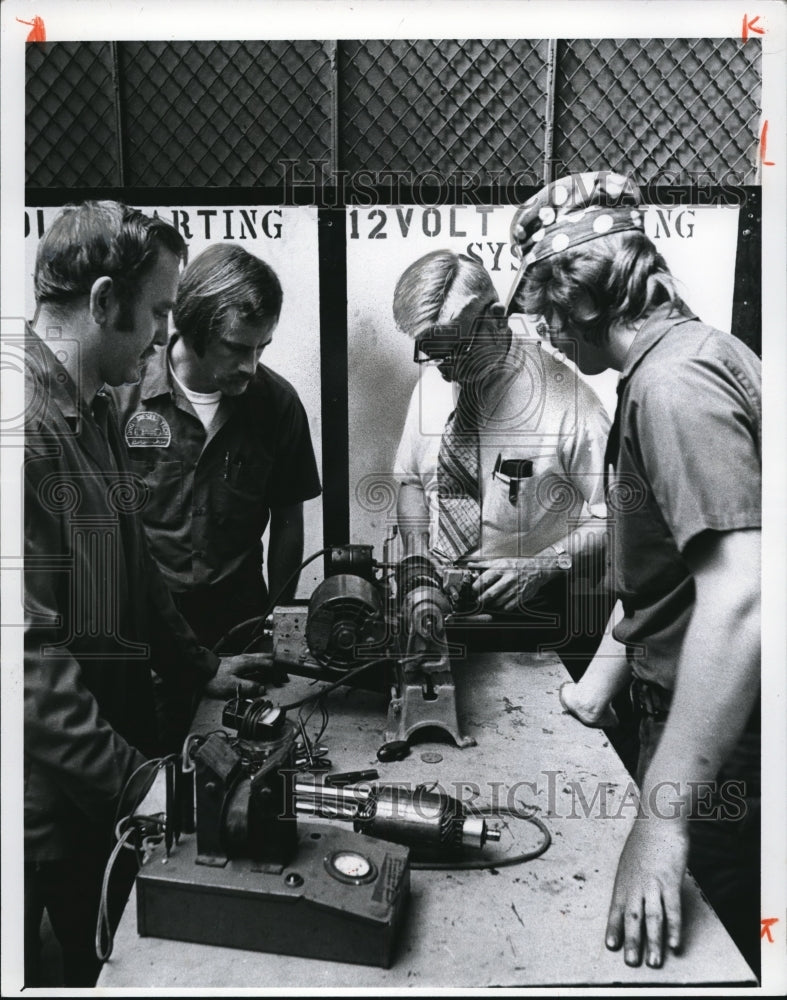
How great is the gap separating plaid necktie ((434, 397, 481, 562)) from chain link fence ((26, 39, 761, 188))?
575mm

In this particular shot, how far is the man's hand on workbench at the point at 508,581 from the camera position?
193cm

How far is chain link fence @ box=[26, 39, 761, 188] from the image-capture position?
5.79 ft

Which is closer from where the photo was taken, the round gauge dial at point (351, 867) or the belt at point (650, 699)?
the round gauge dial at point (351, 867)

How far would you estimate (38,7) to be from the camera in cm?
171

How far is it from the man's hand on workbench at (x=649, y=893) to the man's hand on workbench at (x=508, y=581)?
1.85ft

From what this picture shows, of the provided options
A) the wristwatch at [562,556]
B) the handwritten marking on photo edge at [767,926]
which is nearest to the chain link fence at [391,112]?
the wristwatch at [562,556]

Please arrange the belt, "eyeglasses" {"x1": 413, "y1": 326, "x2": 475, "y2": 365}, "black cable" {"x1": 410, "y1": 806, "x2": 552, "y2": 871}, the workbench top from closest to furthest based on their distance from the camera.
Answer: the workbench top → "black cable" {"x1": 410, "y1": 806, "x2": 552, "y2": 871} → the belt → "eyeglasses" {"x1": 413, "y1": 326, "x2": 475, "y2": 365}

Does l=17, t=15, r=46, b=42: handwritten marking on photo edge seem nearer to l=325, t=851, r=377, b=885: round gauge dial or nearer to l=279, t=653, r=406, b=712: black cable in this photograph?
l=279, t=653, r=406, b=712: black cable

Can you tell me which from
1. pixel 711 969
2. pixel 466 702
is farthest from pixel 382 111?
pixel 711 969

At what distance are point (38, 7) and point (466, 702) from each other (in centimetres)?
187

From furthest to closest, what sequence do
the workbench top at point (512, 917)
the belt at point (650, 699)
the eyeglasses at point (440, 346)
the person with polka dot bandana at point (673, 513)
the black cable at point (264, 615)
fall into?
1. the black cable at point (264, 615)
2. the eyeglasses at point (440, 346)
3. the belt at point (650, 699)
4. the person with polka dot bandana at point (673, 513)
5. the workbench top at point (512, 917)

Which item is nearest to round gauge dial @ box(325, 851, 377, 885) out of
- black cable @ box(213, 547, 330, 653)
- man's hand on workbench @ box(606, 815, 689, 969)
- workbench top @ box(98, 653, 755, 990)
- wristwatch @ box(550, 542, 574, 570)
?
workbench top @ box(98, 653, 755, 990)

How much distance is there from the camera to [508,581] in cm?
194

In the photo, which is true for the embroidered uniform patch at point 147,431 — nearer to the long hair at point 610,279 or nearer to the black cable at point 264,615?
the black cable at point 264,615
